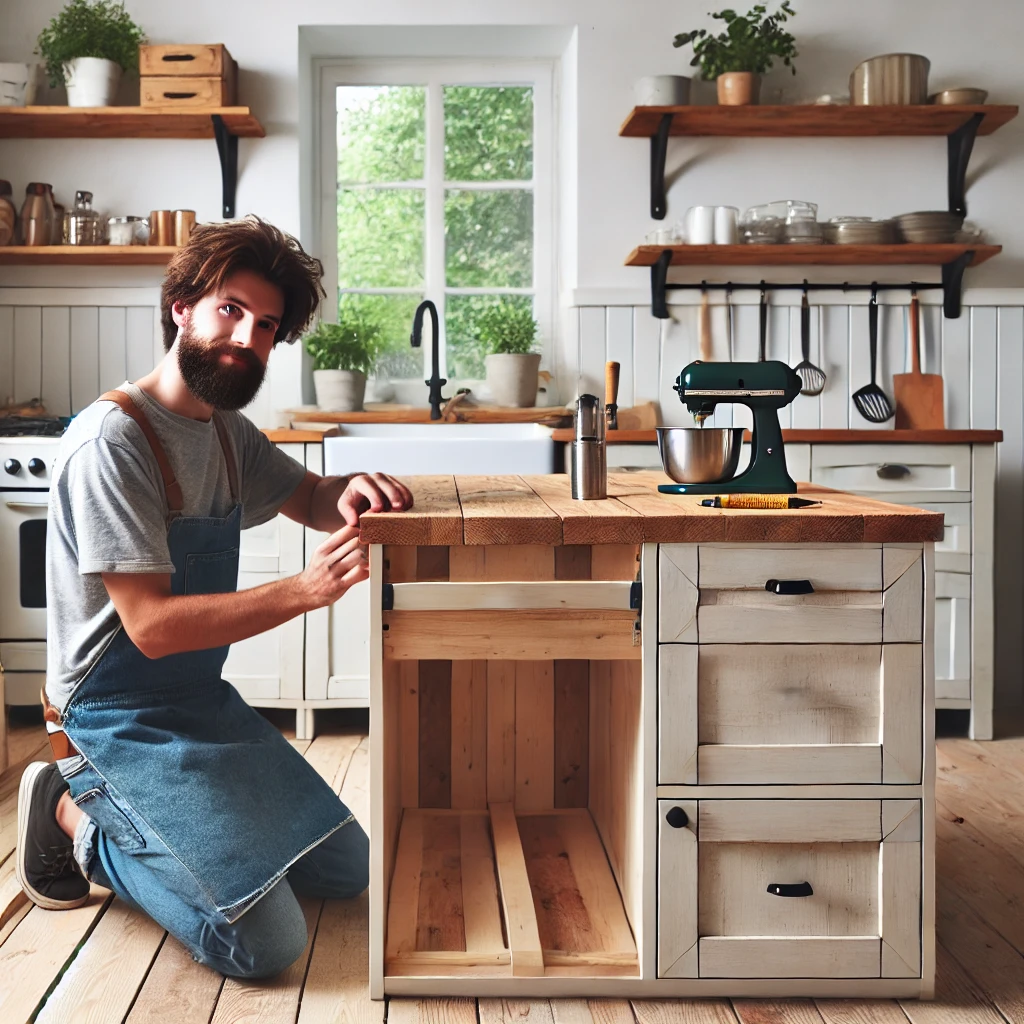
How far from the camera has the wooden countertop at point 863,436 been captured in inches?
123

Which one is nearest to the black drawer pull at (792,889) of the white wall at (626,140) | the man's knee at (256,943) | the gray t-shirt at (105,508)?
the man's knee at (256,943)

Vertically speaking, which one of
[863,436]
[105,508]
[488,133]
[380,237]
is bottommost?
[105,508]

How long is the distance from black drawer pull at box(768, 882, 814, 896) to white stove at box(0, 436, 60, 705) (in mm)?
2399

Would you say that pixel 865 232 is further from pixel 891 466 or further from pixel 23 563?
pixel 23 563

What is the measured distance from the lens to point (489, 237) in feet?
13.0

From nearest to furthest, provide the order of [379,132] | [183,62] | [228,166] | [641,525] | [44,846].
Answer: [641,525]
[44,846]
[183,62]
[228,166]
[379,132]

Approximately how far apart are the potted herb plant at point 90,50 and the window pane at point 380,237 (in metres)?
0.84

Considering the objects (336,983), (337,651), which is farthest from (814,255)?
(336,983)

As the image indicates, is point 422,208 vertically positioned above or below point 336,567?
above

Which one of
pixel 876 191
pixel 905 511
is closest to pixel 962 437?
pixel 876 191

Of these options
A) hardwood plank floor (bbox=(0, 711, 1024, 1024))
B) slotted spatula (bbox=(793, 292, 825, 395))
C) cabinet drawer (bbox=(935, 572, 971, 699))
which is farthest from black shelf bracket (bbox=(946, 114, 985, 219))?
hardwood plank floor (bbox=(0, 711, 1024, 1024))

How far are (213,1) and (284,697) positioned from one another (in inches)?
93.3

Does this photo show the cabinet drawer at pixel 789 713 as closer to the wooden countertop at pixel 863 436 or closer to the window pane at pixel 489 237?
the wooden countertop at pixel 863 436

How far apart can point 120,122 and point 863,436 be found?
2585 millimetres
